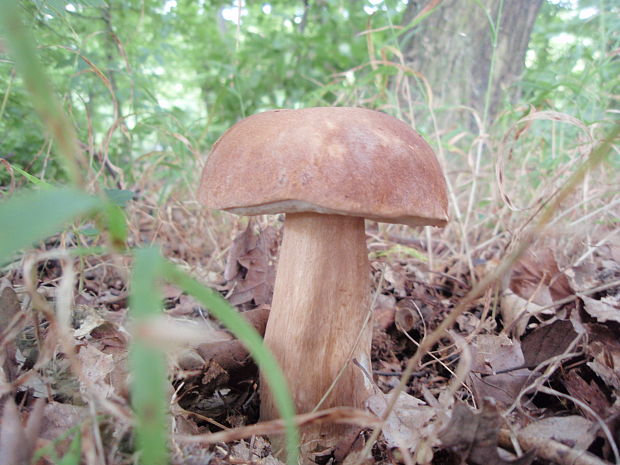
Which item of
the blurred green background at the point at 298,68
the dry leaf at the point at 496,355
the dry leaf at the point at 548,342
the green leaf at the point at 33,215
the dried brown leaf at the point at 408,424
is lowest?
the dried brown leaf at the point at 408,424

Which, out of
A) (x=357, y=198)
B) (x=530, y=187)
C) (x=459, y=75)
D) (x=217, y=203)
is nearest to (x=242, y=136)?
(x=217, y=203)

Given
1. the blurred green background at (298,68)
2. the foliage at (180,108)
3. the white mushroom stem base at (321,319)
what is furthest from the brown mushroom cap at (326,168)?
the blurred green background at (298,68)

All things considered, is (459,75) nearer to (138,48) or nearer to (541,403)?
(138,48)

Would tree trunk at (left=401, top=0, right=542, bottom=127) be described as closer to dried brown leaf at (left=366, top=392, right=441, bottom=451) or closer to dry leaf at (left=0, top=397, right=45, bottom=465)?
dried brown leaf at (left=366, top=392, right=441, bottom=451)

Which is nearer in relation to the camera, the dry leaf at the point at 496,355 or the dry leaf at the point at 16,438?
the dry leaf at the point at 16,438

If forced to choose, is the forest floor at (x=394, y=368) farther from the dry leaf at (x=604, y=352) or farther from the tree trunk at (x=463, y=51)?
the tree trunk at (x=463, y=51)

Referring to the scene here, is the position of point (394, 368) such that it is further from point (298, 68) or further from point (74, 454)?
point (298, 68)

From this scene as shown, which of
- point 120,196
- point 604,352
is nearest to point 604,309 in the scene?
point 604,352

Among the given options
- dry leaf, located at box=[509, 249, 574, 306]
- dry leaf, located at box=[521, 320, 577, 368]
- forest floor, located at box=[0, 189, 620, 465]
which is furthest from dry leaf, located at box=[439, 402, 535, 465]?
dry leaf, located at box=[509, 249, 574, 306]
